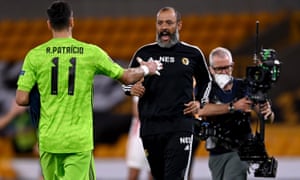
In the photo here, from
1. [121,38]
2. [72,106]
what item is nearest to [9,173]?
[121,38]

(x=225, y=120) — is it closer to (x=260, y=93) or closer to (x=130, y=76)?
(x=260, y=93)

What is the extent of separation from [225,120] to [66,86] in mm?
2228

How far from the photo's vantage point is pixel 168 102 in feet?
31.4

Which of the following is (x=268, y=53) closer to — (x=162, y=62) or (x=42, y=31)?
(x=162, y=62)

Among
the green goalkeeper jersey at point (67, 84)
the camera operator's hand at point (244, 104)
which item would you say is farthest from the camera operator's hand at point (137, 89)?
the green goalkeeper jersey at point (67, 84)

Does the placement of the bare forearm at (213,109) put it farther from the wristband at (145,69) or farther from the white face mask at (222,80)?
the wristband at (145,69)

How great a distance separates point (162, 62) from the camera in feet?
31.6

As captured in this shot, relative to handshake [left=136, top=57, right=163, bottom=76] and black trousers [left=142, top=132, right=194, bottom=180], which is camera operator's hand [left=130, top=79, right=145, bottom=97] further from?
handshake [left=136, top=57, right=163, bottom=76]

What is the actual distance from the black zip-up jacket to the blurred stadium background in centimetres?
575

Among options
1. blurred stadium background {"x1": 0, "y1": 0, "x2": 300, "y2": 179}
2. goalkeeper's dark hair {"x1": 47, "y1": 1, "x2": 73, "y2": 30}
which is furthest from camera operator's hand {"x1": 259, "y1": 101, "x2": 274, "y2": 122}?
blurred stadium background {"x1": 0, "y1": 0, "x2": 300, "y2": 179}

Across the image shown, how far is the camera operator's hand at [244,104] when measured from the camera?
9.72 m

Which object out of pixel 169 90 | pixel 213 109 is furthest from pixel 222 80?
pixel 169 90

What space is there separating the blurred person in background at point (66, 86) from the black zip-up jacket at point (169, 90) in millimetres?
1126

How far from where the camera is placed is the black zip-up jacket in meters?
9.57
